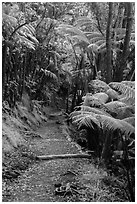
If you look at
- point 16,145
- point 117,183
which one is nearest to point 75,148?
point 16,145

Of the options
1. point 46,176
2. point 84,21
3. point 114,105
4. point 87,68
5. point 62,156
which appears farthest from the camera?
point 87,68

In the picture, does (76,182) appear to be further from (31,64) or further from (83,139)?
(31,64)

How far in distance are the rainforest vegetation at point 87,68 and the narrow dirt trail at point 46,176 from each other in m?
0.72

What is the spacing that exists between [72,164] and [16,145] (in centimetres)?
126

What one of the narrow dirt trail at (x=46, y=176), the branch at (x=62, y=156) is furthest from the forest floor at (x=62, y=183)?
the branch at (x=62, y=156)

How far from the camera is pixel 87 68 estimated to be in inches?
379

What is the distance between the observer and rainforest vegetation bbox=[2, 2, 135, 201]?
13.3 feet

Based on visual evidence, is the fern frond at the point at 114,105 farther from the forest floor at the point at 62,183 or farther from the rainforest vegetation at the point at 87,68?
the forest floor at the point at 62,183

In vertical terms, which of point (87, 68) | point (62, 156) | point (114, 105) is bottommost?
point (62, 156)

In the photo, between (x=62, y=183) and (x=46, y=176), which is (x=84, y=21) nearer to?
(x=46, y=176)

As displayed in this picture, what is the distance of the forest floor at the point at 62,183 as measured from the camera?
3639 millimetres

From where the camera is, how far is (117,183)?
4.40m

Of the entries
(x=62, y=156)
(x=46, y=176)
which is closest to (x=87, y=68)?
(x=62, y=156)

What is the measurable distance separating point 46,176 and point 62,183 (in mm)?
460
